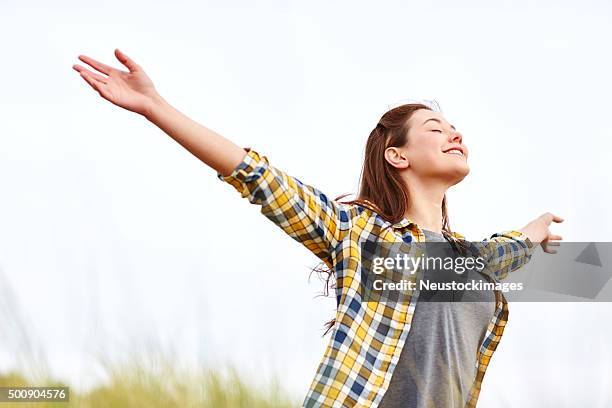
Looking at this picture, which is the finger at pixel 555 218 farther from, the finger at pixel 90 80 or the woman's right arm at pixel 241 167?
the finger at pixel 90 80

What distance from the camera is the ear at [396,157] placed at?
230cm

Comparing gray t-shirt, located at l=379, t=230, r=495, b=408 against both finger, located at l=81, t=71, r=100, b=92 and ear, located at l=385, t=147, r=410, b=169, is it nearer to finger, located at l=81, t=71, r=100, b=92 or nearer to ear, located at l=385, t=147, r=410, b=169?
ear, located at l=385, t=147, r=410, b=169

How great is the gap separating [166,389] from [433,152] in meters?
0.87

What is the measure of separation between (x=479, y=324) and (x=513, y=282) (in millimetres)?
303

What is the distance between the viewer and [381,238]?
80.6 inches

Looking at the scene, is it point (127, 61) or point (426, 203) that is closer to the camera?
point (127, 61)

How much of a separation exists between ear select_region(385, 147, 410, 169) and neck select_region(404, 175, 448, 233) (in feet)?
0.17

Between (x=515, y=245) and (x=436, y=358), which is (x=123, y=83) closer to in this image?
(x=436, y=358)

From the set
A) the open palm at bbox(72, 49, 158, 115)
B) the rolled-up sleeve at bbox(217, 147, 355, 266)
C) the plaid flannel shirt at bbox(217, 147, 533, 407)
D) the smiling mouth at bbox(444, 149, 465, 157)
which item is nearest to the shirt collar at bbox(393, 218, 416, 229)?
the plaid flannel shirt at bbox(217, 147, 533, 407)

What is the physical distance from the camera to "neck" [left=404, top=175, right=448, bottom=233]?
2.22 meters

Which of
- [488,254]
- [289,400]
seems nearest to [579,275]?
[488,254]

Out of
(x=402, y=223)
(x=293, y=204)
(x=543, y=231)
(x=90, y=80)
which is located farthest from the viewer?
(x=543, y=231)

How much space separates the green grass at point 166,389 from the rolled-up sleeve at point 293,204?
387 millimetres

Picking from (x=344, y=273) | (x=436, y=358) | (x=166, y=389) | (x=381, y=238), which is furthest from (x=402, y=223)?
(x=166, y=389)
